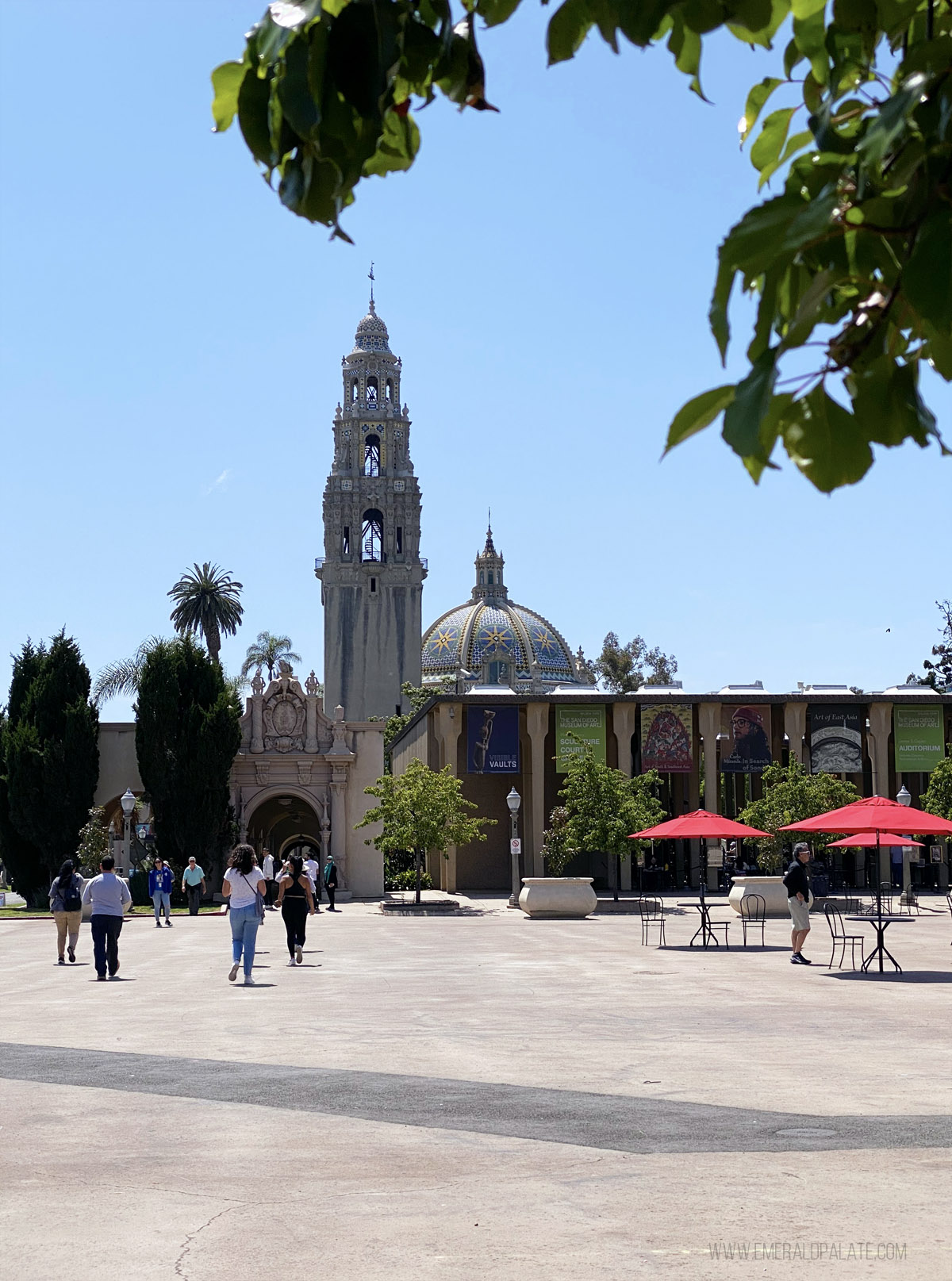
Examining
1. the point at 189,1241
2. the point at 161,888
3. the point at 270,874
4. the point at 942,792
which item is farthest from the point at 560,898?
the point at 189,1241

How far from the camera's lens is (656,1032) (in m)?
13.5

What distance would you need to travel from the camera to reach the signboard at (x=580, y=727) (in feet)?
181

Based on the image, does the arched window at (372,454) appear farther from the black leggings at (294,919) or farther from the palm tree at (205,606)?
the black leggings at (294,919)

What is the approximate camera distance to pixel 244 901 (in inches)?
730

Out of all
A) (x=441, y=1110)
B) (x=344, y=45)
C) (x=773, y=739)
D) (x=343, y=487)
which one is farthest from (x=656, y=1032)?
(x=343, y=487)

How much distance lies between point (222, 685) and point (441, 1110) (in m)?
48.8

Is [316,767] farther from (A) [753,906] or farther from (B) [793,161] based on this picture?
(B) [793,161]

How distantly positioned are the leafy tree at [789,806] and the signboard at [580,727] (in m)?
8.96

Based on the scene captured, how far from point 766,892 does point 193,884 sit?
53.5 feet

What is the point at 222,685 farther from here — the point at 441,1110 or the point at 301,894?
the point at 441,1110

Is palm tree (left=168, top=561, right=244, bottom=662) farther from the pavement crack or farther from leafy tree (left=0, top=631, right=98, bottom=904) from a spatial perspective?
the pavement crack

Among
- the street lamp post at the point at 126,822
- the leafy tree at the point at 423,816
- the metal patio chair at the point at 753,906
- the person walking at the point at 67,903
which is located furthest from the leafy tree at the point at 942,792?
the person walking at the point at 67,903

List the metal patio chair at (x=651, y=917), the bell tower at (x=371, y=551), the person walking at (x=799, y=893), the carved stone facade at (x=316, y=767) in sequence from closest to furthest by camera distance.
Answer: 1. the person walking at (x=799, y=893)
2. the metal patio chair at (x=651, y=917)
3. the carved stone facade at (x=316, y=767)
4. the bell tower at (x=371, y=551)

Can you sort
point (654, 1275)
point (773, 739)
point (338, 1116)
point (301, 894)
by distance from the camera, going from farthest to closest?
point (773, 739)
point (301, 894)
point (338, 1116)
point (654, 1275)
